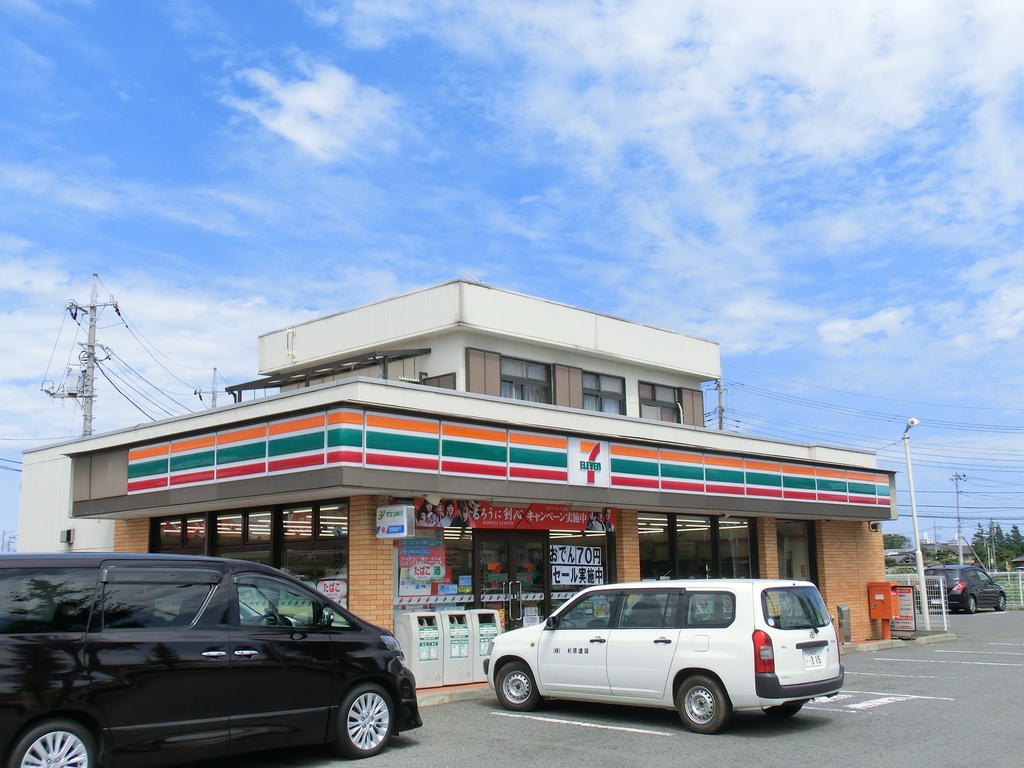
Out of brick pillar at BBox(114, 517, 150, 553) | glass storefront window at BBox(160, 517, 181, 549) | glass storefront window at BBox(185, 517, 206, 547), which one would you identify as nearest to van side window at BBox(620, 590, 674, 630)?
glass storefront window at BBox(185, 517, 206, 547)

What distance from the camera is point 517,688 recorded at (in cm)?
1260

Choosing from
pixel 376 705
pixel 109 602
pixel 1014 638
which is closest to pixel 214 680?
pixel 109 602

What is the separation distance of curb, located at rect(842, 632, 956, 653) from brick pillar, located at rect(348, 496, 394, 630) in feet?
36.4

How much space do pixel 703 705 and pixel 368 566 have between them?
5.40 m

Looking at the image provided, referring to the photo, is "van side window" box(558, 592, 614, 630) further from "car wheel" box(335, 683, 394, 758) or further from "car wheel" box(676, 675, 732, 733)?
"car wheel" box(335, 683, 394, 758)

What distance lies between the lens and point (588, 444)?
16.6 metres

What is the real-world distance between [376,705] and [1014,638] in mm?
19969

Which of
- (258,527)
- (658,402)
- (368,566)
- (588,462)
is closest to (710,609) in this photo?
(368,566)

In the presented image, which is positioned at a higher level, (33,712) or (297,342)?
(297,342)

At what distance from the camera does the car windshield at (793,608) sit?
36.0 feet

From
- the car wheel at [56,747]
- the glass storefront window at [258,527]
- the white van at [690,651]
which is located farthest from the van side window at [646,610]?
the glass storefront window at [258,527]

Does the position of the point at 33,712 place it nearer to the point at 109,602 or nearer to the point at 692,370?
the point at 109,602

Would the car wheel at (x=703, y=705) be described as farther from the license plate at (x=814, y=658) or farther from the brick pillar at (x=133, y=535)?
the brick pillar at (x=133, y=535)

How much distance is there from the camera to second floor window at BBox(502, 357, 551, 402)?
65.5ft
